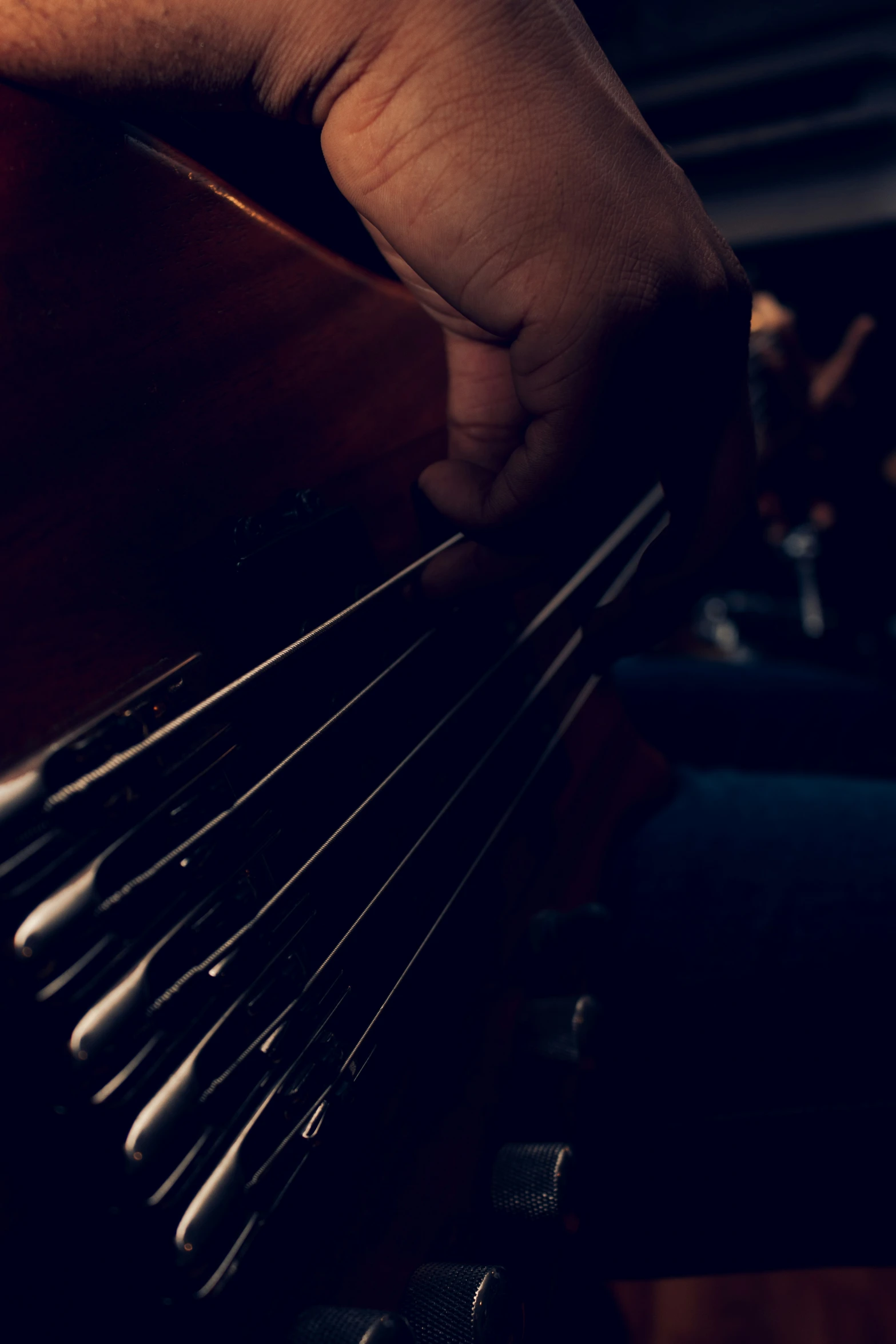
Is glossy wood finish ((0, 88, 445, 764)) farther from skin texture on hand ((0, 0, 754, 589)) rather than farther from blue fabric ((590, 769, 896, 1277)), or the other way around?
blue fabric ((590, 769, 896, 1277))

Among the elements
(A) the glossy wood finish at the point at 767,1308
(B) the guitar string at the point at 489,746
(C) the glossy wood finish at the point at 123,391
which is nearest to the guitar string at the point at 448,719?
(B) the guitar string at the point at 489,746

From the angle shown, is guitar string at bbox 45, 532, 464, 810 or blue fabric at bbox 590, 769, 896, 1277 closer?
guitar string at bbox 45, 532, 464, 810

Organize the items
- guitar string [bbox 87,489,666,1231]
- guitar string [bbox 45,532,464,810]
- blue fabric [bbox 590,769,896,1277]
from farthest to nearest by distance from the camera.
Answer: blue fabric [bbox 590,769,896,1277] → guitar string [bbox 87,489,666,1231] → guitar string [bbox 45,532,464,810]

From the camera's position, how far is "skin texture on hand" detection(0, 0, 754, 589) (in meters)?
0.36

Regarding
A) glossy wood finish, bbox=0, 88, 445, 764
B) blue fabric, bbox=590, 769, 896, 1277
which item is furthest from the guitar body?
blue fabric, bbox=590, 769, 896, 1277

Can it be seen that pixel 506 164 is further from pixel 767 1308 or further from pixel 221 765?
pixel 767 1308

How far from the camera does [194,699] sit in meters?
0.41

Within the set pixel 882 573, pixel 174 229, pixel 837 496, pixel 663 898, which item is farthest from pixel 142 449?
pixel 882 573

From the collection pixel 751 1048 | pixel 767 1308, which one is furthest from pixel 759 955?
pixel 767 1308

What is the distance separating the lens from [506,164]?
1.24ft

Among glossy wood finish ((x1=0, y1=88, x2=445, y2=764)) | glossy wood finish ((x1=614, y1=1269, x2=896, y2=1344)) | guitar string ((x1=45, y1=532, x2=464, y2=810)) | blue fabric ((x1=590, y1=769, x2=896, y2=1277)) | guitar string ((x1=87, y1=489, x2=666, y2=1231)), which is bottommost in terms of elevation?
glossy wood finish ((x1=614, y1=1269, x2=896, y2=1344))

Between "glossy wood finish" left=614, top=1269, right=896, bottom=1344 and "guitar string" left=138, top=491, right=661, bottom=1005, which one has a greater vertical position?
"guitar string" left=138, top=491, right=661, bottom=1005

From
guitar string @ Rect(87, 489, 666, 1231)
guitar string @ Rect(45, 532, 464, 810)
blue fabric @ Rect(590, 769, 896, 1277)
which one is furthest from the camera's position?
blue fabric @ Rect(590, 769, 896, 1277)

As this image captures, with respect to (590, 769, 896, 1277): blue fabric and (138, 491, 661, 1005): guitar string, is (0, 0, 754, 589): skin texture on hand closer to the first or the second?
(138, 491, 661, 1005): guitar string
